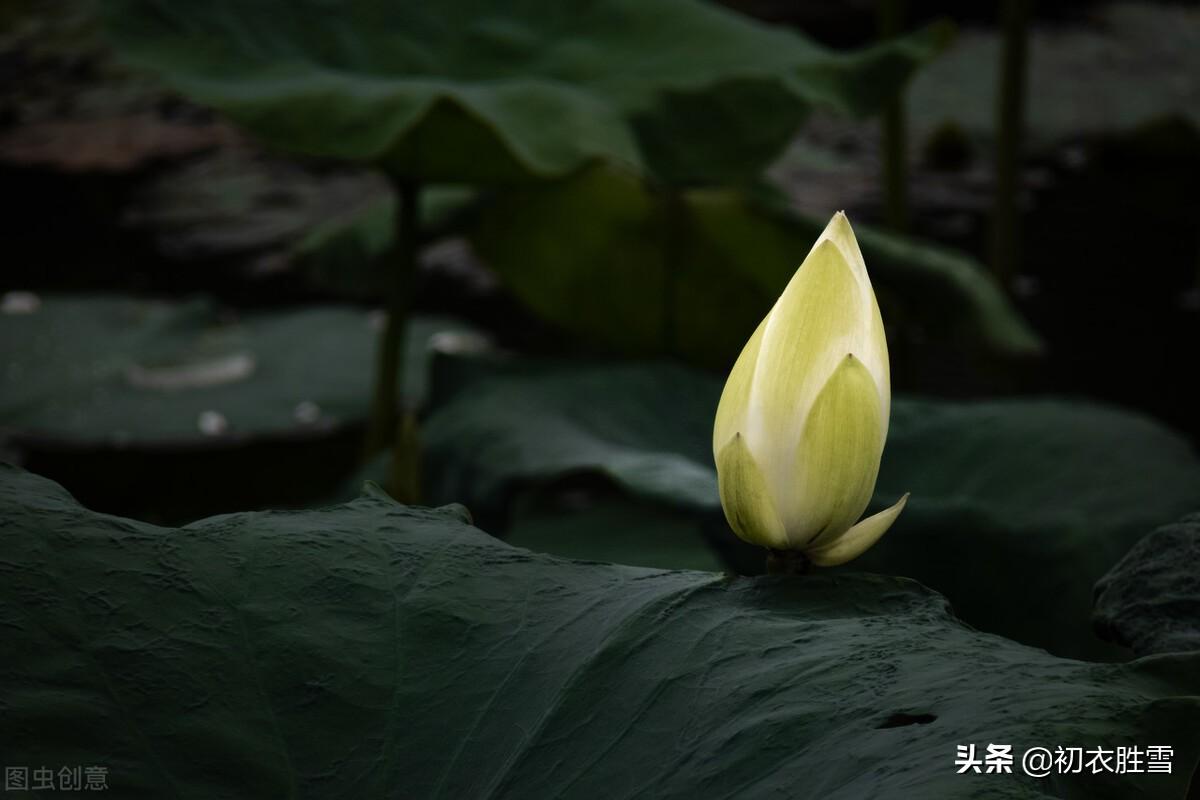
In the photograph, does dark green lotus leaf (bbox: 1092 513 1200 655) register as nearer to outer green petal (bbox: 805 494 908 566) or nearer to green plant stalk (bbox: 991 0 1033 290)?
outer green petal (bbox: 805 494 908 566)

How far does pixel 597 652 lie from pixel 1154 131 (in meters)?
2.72

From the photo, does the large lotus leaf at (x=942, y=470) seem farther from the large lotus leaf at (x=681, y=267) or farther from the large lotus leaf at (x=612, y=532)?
the large lotus leaf at (x=681, y=267)

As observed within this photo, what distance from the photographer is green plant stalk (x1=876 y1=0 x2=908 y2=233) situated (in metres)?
1.83

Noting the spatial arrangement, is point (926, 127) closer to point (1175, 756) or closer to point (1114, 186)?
point (1114, 186)

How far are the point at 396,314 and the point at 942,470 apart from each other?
610 millimetres

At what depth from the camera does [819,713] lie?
0.48 meters

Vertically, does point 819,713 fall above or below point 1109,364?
above

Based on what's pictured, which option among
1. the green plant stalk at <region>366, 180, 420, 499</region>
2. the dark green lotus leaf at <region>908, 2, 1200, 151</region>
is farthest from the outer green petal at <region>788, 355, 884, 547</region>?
the dark green lotus leaf at <region>908, 2, 1200, 151</region>

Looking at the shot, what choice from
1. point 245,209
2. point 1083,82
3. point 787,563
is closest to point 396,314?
point 787,563

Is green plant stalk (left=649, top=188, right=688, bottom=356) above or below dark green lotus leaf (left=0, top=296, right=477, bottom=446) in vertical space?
above

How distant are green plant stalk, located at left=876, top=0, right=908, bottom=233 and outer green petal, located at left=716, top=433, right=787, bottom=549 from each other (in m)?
1.41

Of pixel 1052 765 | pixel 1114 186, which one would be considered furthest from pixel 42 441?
pixel 1114 186

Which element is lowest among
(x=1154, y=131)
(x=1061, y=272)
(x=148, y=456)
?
(x=148, y=456)

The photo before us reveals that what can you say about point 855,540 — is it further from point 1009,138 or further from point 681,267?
point 1009,138
